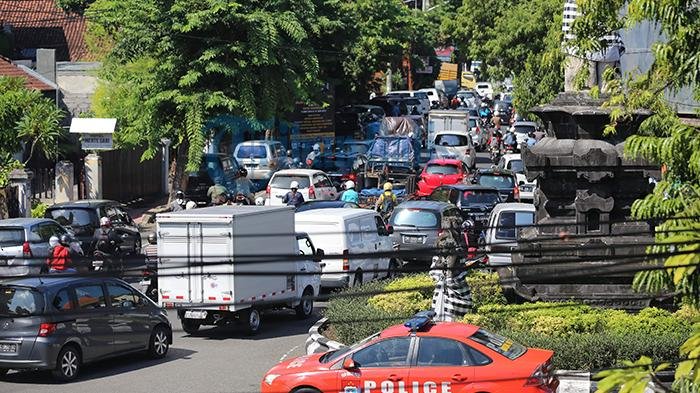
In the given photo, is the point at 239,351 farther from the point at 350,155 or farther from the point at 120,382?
the point at 350,155

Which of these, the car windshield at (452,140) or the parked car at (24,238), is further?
the car windshield at (452,140)

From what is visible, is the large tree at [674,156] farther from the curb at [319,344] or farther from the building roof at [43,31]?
the building roof at [43,31]

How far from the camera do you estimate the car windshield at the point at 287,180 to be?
36.7 m

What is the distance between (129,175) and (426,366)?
2825cm

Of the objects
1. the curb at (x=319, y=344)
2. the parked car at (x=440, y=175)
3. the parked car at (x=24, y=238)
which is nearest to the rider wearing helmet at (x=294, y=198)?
the parked car at (x=440, y=175)

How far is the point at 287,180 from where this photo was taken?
1452 inches

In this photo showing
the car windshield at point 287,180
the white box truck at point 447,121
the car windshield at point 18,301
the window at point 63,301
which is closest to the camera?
the car windshield at point 18,301

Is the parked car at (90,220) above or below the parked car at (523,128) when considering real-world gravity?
below

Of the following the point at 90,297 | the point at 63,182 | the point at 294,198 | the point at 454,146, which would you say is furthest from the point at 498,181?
the point at 90,297

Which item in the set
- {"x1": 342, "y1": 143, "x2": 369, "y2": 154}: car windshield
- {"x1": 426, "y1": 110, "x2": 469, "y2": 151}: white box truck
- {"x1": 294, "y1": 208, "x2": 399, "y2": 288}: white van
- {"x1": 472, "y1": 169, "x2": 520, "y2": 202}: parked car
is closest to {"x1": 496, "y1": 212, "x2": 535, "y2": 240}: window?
{"x1": 294, "y1": 208, "x2": 399, "y2": 288}: white van

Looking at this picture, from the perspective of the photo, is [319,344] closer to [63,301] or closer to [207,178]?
[63,301]

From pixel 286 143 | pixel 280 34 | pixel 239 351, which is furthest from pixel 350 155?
pixel 239 351

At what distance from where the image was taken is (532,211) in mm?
25156

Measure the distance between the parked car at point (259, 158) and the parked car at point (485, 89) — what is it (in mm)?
53153
